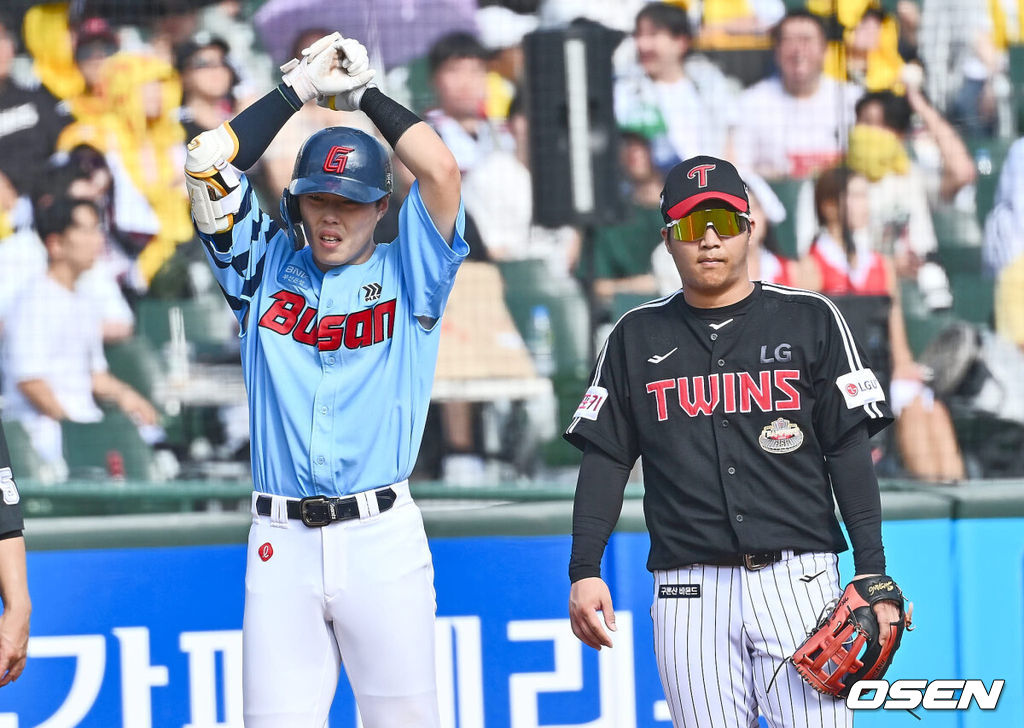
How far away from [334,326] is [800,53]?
2.26 m

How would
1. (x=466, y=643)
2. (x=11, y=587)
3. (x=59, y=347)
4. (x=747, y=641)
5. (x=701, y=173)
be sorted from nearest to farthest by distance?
(x=11, y=587)
(x=747, y=641)
(x=701, y=173)
(x=466, y=643)
(x=59, y=347)

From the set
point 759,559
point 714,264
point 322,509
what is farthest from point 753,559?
point 322,509

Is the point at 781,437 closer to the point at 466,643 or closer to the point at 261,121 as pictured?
the point at 261,121

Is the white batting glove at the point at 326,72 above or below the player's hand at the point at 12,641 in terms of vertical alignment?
above

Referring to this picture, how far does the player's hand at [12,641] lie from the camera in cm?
247

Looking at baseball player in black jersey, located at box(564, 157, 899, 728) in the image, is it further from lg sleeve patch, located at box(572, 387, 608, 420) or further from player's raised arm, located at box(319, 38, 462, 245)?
player's raised arm, located at box(319, 38, 462, 245)

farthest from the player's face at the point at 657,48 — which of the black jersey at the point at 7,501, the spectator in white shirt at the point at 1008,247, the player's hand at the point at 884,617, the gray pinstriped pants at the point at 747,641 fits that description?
the black jersey at the point at 7,501

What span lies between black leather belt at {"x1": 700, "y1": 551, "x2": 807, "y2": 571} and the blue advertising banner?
136 centimetres

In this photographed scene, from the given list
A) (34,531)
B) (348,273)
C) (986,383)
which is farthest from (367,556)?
(986,383)

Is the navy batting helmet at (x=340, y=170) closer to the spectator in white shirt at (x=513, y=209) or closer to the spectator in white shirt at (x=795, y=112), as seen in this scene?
the spectator in white shirt at (x=513, y=209)

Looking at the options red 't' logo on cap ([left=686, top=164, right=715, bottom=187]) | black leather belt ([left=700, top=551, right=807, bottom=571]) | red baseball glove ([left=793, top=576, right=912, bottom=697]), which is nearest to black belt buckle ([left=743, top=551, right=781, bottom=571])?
black leather belt ([left=700, top=551, right=807, bottom=571])

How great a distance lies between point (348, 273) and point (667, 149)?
5.91 ft

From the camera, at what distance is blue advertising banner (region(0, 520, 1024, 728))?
3.88 m

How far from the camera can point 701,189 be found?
2.68m
